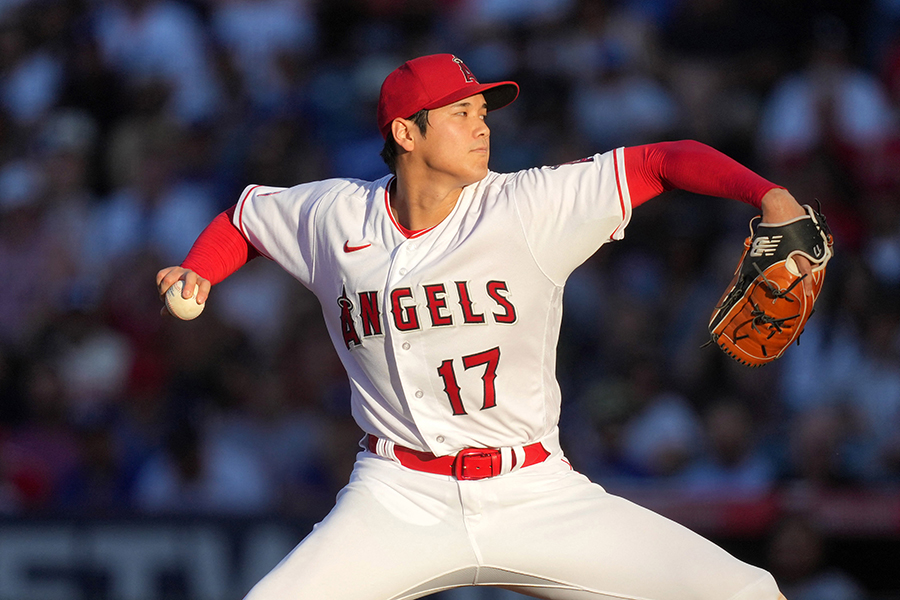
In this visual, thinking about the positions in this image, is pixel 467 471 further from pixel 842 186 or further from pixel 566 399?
pixel 842 186

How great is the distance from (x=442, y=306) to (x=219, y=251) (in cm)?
80

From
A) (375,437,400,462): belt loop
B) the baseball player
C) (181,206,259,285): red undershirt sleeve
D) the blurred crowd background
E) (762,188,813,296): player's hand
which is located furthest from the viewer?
the blurred crowd background

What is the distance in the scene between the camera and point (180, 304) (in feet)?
10.0

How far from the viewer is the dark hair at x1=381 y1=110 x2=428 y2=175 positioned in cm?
331

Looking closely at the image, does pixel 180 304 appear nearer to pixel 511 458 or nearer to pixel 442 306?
pixel 442 306

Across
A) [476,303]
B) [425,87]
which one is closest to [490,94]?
[425,87]

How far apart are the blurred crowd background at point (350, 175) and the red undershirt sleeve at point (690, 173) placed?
2.57 metres

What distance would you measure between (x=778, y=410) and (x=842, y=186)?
1.46 meters

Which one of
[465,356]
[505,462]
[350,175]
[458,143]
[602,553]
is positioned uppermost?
[350,175]

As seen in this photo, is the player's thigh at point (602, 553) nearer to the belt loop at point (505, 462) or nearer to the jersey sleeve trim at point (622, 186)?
the belt loop at point (505, 462)

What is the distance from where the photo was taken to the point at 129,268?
7.16 meters

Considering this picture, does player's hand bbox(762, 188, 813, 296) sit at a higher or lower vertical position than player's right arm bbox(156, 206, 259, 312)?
lower

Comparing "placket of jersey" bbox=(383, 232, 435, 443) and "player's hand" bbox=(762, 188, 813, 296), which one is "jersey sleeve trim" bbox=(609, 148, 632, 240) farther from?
"placket of jersey" bbox=(383, 232, 435, 443)

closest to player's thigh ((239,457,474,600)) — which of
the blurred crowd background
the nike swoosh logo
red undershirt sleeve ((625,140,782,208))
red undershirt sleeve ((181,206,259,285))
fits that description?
the nike swoosh logo
